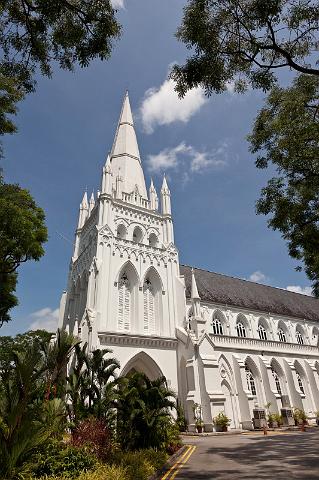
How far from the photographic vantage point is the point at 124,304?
2520cm

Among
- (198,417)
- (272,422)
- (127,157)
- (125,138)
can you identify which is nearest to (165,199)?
(127,157)

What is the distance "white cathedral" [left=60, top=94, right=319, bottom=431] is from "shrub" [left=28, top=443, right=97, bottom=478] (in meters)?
12.8

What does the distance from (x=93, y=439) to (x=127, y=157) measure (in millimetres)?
28705

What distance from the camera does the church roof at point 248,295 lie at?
33.6m

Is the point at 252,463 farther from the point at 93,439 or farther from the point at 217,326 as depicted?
the point at 217,326

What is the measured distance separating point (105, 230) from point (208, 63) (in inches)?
738

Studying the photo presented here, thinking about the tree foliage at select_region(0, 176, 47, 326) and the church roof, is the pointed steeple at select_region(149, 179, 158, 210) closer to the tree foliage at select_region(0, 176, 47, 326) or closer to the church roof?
the church roof

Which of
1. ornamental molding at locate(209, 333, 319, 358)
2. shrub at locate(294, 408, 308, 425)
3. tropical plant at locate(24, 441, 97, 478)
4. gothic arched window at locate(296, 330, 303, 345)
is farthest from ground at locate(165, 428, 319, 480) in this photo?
gothic arched window at locate(296, 330, 303, 345)

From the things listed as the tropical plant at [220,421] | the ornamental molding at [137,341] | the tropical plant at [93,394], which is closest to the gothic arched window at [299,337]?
the ornamental molding at [137,341]

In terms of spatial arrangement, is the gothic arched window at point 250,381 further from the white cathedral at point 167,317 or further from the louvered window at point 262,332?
the louvered window at point 262,332

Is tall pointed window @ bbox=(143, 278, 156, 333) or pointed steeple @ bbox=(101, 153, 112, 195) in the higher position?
pointed steeple @ bbox=(101, 153, 112, 195)

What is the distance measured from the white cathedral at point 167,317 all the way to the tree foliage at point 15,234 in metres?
5.76

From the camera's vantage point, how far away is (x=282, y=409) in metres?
26.3

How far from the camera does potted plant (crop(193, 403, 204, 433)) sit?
21172 millimetres
